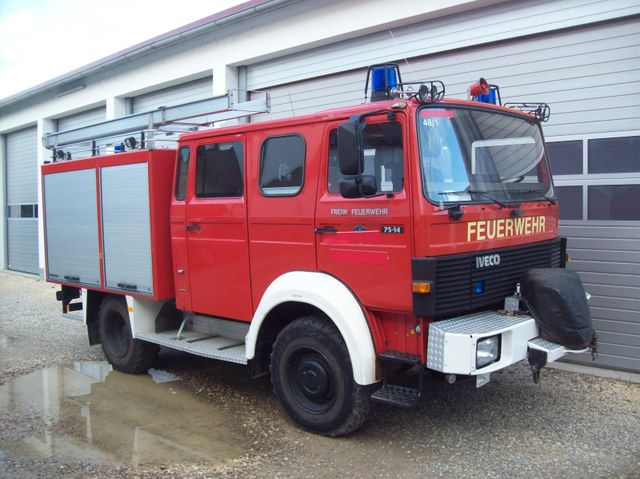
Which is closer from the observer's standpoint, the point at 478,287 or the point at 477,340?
the point at 477,340

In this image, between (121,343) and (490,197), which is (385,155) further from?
(121,343)

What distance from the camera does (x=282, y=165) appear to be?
16.1 feet

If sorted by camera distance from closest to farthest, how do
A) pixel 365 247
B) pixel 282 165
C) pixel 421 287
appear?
pixel 421 287 < pixel 365 247 < pixel 282 165

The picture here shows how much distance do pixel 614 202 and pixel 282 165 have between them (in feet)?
11.9

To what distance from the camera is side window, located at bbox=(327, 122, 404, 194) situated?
4.14 m

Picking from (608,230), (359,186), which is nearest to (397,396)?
(359,186)

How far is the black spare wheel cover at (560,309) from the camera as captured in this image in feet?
13.5

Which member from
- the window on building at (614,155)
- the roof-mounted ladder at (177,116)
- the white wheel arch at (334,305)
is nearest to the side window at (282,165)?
the white wheel arch at (334,305)

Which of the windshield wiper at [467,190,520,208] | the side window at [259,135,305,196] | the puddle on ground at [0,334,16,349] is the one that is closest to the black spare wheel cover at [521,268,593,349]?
the windshield wiper at [467,190,520,208]

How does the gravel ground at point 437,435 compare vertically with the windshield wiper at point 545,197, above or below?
below

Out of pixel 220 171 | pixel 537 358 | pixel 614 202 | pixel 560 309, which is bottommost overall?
pixel 537 358

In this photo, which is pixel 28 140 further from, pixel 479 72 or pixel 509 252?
pixel 509 252

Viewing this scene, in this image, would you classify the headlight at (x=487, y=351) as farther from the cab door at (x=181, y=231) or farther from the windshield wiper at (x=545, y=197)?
the cab door at (x=181, y=231)

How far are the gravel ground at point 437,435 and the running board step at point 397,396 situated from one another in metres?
0.47
